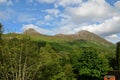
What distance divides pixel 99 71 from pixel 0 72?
45.5 m

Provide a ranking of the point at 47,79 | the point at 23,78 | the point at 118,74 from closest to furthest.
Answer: the point at 23,78 < the point at 47,79 < the point at 118,74

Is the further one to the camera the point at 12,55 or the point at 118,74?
the point at 118,74

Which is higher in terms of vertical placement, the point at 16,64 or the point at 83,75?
the point at 16,64

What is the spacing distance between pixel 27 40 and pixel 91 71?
1717 inches

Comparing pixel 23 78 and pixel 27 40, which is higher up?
pixel 27 40

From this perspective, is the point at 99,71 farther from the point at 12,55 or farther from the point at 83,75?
the point at 12,55

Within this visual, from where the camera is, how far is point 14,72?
46.5 m

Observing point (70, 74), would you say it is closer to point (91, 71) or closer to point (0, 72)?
point (91, 71)

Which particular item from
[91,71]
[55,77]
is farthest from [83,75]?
[55,77]

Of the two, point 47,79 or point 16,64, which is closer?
point 16,64

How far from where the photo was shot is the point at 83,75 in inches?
3428

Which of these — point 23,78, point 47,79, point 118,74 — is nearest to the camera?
point 23,78

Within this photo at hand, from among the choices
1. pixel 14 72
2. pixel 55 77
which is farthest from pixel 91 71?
pixel 14 72

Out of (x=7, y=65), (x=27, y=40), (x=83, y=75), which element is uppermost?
(x=27, y=40)
